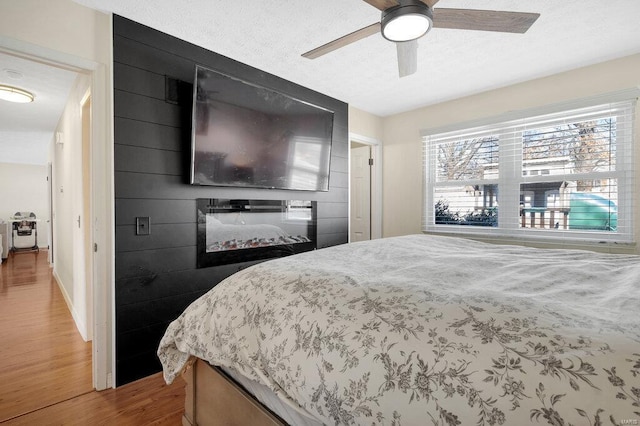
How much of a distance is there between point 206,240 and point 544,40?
304cm

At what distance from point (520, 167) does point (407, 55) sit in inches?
78.3

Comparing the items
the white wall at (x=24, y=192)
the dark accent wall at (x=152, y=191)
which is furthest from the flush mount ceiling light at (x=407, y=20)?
the white wall at (x=24, y=192)

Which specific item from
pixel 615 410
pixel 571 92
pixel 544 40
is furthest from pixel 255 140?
pixel 571 92

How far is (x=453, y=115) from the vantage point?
3.58 meters

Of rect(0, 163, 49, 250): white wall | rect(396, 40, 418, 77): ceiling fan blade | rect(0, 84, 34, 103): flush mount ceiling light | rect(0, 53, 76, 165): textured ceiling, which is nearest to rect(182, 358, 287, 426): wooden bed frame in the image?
rect(396, 40, 418, 77): ceiling fan blade

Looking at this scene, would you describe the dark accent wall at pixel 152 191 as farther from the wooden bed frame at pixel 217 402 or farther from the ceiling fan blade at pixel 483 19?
the ceiling fan blade at pixel 483 19

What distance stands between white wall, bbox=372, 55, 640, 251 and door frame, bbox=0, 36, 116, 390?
10.5 ft

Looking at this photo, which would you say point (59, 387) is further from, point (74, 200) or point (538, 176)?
point (538, 176)

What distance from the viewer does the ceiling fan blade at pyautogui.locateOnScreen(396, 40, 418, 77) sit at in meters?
1.86

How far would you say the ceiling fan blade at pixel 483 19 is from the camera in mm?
1506

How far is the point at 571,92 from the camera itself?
2.83 m

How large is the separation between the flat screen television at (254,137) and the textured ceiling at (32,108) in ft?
5.10

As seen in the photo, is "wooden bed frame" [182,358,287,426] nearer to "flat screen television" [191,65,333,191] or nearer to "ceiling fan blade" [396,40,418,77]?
"flat screen television" [191,65,333,191]

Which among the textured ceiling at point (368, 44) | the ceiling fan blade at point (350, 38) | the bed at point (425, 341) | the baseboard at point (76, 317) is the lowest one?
the baseboard at point (76, 317)
